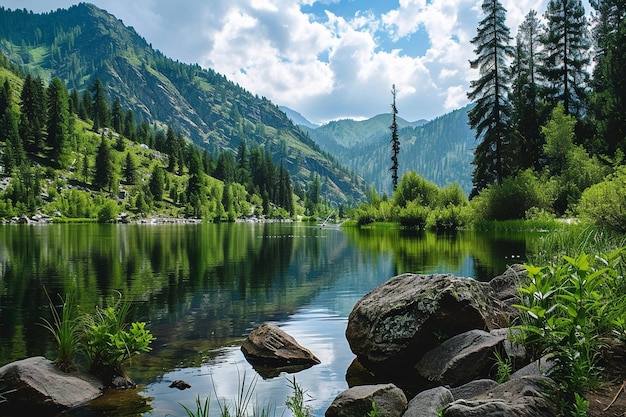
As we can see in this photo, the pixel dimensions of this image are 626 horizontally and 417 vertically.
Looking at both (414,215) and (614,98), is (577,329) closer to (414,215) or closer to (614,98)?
(614,98)

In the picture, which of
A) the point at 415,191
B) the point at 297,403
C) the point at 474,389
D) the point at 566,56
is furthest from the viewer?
the point at 415,191

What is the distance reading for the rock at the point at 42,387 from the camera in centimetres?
800

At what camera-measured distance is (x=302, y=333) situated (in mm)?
13875

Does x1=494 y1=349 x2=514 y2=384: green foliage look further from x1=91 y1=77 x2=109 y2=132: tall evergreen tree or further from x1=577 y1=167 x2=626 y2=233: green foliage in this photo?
x1=91 y1=77 x2=109 y2=132: tall evergreen tree

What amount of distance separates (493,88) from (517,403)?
216 feet

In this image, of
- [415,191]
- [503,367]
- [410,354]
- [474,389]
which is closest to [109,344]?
[410,354]

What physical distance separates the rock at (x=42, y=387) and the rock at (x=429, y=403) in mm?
5711

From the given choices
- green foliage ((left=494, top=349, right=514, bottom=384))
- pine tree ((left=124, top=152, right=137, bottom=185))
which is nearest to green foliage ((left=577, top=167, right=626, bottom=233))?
green foliage ((left=494, top=349, right=514, bottom=384))

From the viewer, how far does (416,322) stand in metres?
10.2

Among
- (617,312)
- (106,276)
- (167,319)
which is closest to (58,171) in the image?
(106,276)

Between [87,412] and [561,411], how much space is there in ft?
23.8

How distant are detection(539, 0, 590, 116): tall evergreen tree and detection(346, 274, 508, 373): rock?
210 feet

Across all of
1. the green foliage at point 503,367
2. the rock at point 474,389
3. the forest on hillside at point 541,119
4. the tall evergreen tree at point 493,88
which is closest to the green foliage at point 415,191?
the forest on hillside at point 541,119

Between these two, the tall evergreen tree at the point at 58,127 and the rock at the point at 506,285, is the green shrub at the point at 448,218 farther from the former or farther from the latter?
the tall evergreen tree at the point at 58,127
